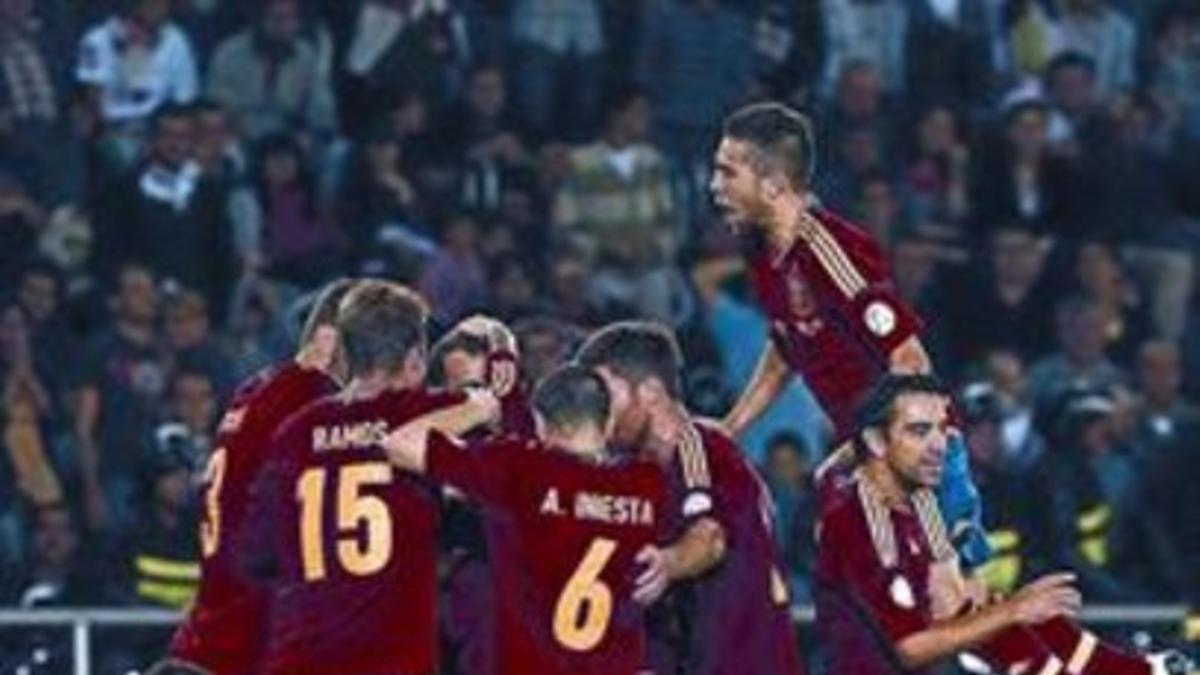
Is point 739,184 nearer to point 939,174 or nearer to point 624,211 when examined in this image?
point 624,211

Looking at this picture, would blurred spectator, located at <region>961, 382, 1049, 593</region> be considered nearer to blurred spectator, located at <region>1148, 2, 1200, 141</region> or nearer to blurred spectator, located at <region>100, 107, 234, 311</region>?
blurred spectator, located at <region>100, 107, 234, 311</region>

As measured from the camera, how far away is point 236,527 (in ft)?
Result: 65.2

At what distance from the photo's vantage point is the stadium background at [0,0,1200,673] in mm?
25719

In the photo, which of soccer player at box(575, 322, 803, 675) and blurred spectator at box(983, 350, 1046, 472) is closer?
soccer player at box(575, 322, 803, 675)

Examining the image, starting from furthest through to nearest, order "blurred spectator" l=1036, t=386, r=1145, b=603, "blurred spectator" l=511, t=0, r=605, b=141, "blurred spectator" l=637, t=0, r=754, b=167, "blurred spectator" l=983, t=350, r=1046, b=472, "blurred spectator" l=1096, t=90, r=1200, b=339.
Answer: "blurred spectator" l=637, t=0, r=754, b=167 < "blurred spectator" l=1096, t=90, r=1200, b=339 < "blurred spectator" l=511, t=0, r=605, b=141 < "blurred spectator" l=983, t=350, r=1046, b=472 < "blurred spectator" l=1036, t=386, r=1145, b=603

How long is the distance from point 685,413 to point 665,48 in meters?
9.50

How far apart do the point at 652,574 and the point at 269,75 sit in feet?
30.3

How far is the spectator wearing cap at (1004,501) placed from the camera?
2516 cm

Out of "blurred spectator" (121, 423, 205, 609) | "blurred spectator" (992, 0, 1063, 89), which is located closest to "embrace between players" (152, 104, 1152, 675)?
"blurred spectator" (121, 423, 205, 609)

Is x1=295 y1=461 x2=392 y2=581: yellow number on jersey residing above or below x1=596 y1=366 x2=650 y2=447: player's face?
below

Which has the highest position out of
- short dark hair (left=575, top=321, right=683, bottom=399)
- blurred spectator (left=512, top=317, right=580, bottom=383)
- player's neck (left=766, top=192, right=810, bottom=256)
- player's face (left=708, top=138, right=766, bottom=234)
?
player's face (left=708, top=138, right=766, bottom=234)

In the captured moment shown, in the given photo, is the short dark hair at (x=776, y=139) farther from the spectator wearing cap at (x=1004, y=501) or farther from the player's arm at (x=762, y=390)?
the spectator wearing cap at (x=1004, y=501)

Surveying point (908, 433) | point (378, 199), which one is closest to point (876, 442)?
point (908, 433)

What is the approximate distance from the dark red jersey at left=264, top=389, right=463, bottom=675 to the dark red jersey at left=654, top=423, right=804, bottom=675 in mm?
886
